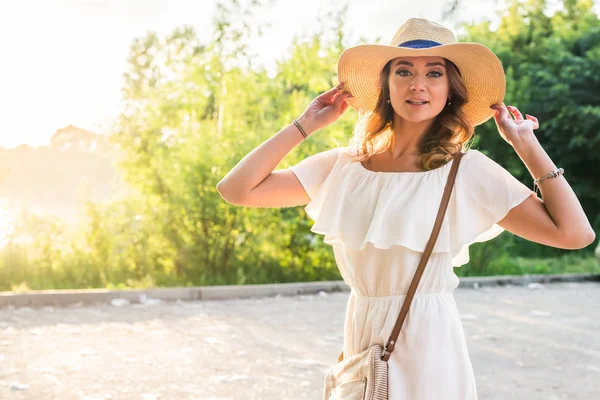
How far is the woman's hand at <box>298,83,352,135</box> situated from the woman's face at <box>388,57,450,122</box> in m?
0.22

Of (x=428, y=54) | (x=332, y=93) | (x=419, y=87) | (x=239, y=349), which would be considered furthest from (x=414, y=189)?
(x=239, y=349)

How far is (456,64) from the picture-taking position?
8.64ft

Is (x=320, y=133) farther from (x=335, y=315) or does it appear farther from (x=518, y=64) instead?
(x=518, y=64)

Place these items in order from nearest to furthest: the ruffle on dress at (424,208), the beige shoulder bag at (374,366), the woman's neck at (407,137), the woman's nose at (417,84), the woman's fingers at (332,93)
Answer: the beige shoulder bag at (374,366)
the ruffle on dress at (424,208)
the woman's nose at (417,84)
the woman's neck at (407,137)
the woman's fingers at (332,93)

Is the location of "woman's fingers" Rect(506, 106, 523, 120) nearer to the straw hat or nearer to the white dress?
the straw hat

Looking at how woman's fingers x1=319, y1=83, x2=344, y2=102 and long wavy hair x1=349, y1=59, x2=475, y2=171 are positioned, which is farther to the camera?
woman's fingers x1=319, y1=83, x2=344, y2=102

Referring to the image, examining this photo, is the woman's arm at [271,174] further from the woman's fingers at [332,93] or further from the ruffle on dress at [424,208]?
the ruffle on dress at [424,208]

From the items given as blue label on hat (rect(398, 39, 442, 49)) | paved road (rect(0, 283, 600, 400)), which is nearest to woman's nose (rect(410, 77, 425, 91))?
blue label on hat (rect(398, 39, 442, 49))

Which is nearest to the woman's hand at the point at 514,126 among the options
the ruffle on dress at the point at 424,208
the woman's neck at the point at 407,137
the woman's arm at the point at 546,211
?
the woman's arm at the point at 546,211

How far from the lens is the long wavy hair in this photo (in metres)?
2.52

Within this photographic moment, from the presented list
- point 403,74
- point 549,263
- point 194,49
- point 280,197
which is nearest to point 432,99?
point 403,74

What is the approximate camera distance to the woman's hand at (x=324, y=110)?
8.84 ft

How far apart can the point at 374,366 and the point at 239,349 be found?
4569 mm

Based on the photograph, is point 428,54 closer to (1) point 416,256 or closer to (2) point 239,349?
(1) point 416,256
